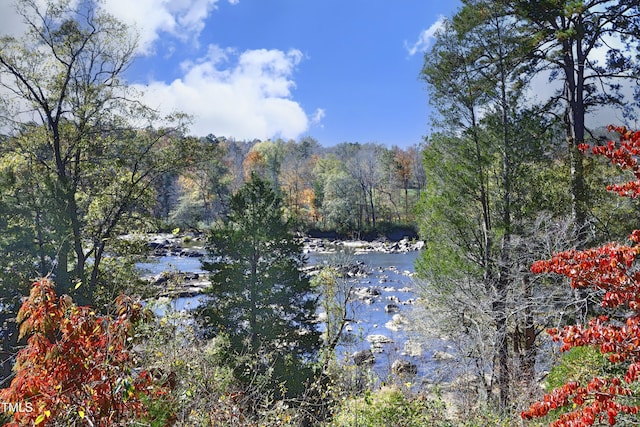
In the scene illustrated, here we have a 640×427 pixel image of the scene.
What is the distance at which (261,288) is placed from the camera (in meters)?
11.8

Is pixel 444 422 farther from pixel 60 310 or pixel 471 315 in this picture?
pixel 471 315

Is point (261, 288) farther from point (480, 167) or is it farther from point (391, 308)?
point (391, 308)

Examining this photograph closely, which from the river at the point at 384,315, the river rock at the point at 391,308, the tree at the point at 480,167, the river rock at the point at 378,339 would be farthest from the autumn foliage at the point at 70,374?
the river rock at the point at 391,308

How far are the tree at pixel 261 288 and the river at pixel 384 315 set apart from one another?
0.93m

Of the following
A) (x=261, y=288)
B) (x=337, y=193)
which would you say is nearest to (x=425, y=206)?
(x=261, y=288)

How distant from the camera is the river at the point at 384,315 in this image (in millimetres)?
12614

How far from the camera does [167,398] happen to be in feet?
11.9

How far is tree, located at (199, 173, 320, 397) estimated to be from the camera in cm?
1135

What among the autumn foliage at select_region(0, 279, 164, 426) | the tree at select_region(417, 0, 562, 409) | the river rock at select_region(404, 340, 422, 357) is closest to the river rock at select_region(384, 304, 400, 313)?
the river rock at select_region(404, 340, 422, 357)

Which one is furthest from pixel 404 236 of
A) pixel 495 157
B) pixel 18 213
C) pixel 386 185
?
pixel 18 213

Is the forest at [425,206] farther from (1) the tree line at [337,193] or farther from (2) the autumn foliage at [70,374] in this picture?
(1) the tree line at [337,193]

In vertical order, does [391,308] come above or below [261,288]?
below

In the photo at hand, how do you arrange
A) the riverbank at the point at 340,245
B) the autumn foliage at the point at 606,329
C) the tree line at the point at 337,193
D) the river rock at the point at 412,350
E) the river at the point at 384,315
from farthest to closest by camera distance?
the tree line at the point at 337,193 < the riverbank at the point at 340,245 < the river rock at the point at 412,350 < the river at the point at 384,315 < the autumn foliage at the point at 606,329

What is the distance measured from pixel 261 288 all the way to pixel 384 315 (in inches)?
366
